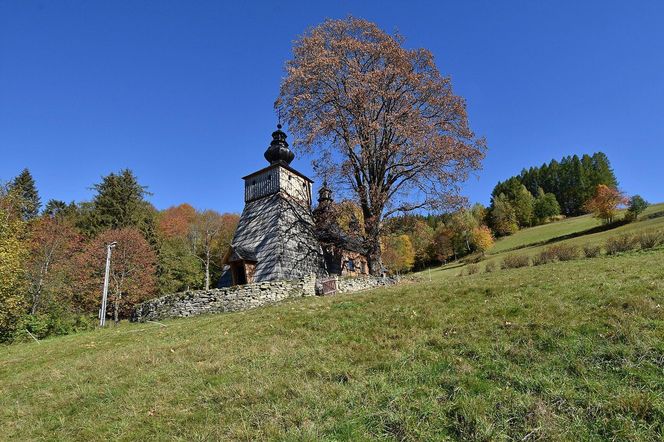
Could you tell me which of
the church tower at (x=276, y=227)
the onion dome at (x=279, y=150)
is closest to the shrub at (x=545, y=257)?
the church tower at (x=276, y=227)

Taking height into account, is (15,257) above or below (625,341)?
above

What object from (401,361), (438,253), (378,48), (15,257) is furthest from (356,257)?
(438,253)

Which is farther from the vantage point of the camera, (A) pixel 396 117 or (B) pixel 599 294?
(A) pixel 396 117

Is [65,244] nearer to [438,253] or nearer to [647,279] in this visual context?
[647,279]

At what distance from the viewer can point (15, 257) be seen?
19547mm

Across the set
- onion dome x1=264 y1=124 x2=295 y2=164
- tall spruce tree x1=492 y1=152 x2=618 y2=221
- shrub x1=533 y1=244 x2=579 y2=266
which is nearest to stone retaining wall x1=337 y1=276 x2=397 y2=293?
shrub x1=533 y1=244 x2=579 y2=266

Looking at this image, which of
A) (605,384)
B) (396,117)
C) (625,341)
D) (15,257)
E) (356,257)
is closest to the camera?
(605,384)

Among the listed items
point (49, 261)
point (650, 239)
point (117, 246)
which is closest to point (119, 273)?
point (117, 246)

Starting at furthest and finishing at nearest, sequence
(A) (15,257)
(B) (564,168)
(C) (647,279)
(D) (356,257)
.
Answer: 1. (B) (564,168)
2. (D) (356,257)
3. (A) (15,257)
4. (C) (647,279)

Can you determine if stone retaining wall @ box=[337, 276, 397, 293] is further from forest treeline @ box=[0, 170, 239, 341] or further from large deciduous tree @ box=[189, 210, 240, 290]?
large deciduous tree @ box=[189, 210, 240, 290]

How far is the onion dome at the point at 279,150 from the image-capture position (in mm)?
28172

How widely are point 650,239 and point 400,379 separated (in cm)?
2288

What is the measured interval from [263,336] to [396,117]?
A: 716 inches

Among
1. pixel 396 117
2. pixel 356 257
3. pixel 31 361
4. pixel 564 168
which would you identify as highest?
pixel 564 168
